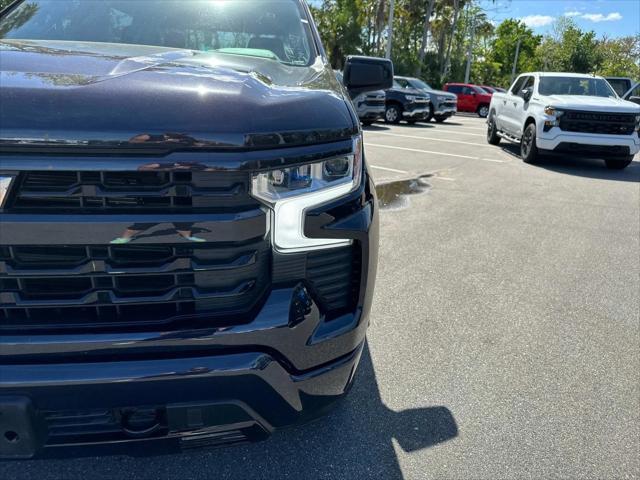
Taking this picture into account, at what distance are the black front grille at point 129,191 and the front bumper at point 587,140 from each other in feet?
29.6

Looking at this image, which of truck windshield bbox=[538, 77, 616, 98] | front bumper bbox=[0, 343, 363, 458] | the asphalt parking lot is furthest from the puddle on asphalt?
front bumper bbox=[0, 343, 363, 458]

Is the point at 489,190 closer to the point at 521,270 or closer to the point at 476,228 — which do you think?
the point at 476,228

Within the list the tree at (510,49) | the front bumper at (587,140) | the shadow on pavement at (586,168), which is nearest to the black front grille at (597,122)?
the front bumper at (587,140)

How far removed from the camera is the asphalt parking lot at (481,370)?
6.68ft

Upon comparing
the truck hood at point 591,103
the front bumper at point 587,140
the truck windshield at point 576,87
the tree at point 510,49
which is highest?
the tree at point 510,49

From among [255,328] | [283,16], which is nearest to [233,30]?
[283,16]

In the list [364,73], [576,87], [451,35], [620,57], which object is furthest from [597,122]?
[620,57]

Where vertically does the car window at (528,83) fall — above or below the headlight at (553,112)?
above

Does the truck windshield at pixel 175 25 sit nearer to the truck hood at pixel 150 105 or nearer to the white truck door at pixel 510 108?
the truck hood at pixel 150 105

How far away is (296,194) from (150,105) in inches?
18.3

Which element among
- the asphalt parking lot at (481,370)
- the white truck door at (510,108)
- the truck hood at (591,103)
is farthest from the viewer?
the white truck door at (510,108)

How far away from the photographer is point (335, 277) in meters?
1.54

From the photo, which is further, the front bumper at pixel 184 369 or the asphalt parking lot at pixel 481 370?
the asphalt parking lot at pixel 481 370

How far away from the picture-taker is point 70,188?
4.10 feet
